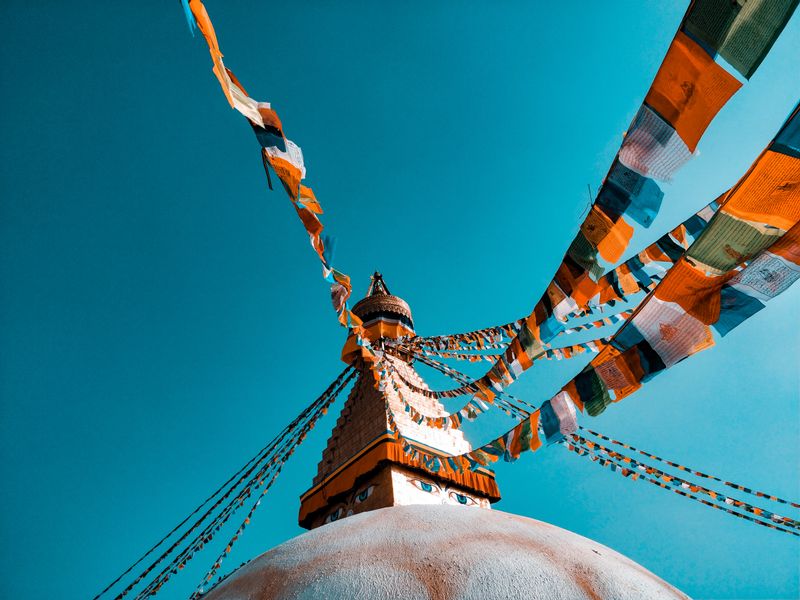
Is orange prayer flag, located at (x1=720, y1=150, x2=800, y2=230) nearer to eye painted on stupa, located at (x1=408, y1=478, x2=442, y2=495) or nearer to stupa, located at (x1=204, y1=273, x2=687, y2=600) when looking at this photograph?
stupa, located at (x1=204, y1=273, x2=687, y2=600)

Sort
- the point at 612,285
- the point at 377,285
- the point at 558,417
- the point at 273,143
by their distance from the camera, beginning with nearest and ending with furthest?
the point at 273,143
the point at 558,417
the point at 612,285
the point at 377,285

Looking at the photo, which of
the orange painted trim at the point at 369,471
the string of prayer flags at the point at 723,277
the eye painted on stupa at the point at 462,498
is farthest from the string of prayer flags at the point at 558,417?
the eye painted on stupa at the point at 462,498

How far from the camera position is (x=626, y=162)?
7.37ft

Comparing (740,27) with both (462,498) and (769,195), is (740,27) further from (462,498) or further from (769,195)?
(462,498)

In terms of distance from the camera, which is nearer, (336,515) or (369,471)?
(369,471)

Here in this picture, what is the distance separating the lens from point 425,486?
5.39 m

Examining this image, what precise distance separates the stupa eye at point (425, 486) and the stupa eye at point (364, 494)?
1.60 feet

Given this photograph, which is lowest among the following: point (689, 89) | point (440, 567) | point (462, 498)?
point (440, 567)

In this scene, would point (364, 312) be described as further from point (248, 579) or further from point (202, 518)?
point (248, 579)

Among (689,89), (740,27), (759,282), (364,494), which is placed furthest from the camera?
(364,494)

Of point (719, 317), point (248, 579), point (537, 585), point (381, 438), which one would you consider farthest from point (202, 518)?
point (719, 317)

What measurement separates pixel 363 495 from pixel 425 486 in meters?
0.75

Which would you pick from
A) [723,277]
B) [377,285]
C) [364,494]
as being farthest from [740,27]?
[377,285]

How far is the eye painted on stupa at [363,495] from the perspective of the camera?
5281 mm
